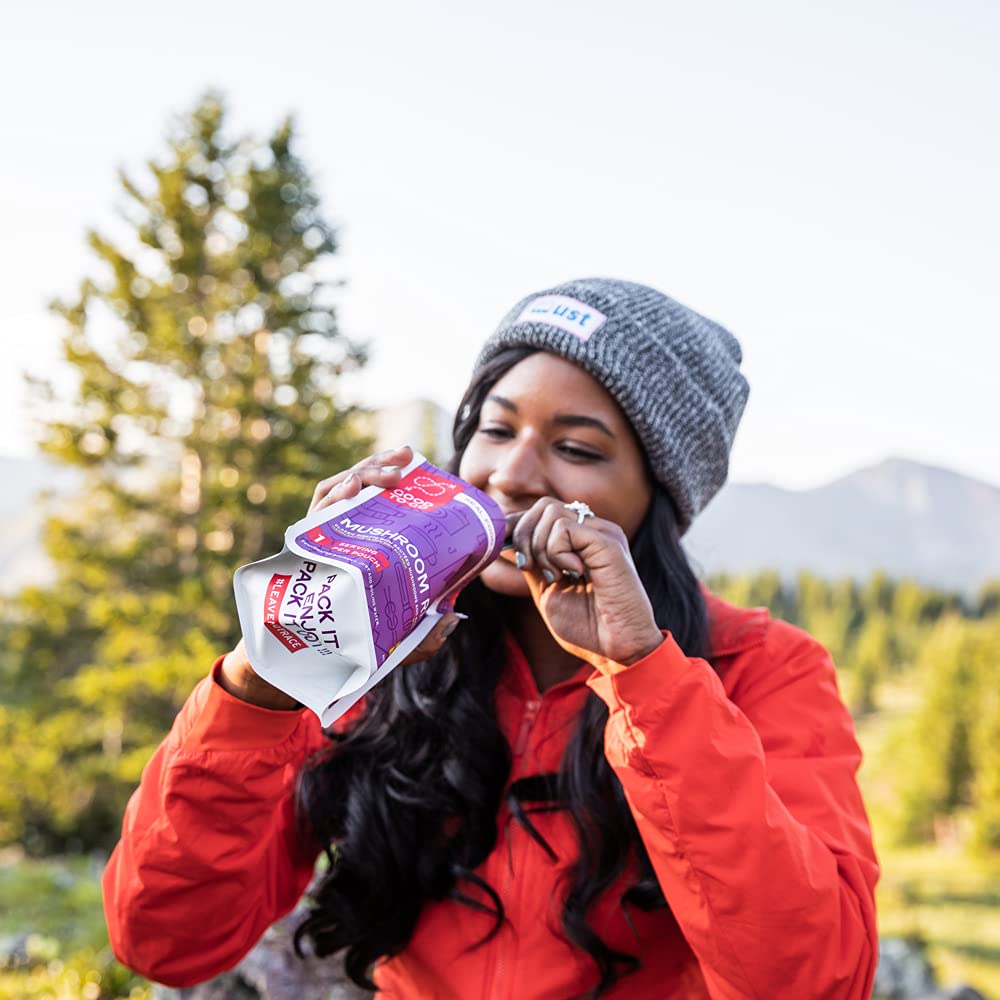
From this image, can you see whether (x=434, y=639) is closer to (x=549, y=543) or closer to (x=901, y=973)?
(x=549, y=543)

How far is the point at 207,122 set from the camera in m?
16.8

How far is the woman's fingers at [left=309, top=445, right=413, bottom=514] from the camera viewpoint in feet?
5.52

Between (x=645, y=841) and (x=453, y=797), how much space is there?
59 centimetres

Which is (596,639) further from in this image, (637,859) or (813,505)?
(813,505)

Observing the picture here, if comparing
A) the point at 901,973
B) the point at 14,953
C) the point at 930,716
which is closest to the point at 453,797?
the point at 14,953

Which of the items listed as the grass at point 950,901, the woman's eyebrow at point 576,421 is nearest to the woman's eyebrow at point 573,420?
the woman's eyebrow at point 576,421

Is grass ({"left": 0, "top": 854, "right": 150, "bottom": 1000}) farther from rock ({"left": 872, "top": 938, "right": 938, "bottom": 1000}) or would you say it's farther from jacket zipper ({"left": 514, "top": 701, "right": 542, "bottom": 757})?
rock ({"left": 872, "top": 938, "right": 938, "bottom": 1000})

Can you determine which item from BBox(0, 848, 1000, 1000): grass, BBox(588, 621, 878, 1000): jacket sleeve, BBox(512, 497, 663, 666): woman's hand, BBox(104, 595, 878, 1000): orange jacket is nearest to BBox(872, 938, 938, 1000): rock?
BBox(0, 848, 1000, 1000): grass

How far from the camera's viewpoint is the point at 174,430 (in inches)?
659

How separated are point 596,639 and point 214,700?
779 mm

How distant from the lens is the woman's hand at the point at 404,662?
171 cm

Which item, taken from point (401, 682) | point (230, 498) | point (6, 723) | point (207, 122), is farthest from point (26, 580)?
point (401, 682)

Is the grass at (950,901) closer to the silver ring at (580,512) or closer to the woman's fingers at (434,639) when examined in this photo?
the silver ring at (580,512)

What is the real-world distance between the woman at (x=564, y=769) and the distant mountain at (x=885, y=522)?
141 meters
